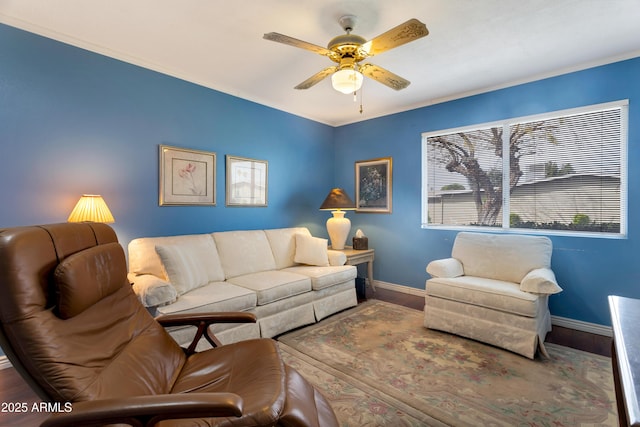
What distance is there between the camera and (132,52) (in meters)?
2.69

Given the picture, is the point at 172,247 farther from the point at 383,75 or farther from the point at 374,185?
the point at 374,185

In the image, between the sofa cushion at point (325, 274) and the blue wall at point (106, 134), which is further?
the sofa cushion at point (325, 274)

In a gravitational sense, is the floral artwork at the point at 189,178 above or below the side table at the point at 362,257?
above

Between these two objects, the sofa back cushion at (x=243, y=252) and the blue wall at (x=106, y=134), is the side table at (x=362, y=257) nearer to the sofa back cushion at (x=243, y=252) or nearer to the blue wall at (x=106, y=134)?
the sofa back cushion at (x=243, y=252)

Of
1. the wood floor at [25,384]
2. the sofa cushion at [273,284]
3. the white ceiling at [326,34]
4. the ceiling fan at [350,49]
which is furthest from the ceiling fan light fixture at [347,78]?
the wood floor at [25,384]

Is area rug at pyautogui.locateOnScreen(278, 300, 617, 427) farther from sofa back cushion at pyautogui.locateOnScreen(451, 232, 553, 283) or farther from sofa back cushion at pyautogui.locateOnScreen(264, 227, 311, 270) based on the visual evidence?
sofa back cushion at pyautogui.locateOnScreen(264, 227, 311, 270)

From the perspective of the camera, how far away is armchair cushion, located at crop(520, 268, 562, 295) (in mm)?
2404

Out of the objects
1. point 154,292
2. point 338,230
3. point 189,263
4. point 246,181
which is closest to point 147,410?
point 154,292

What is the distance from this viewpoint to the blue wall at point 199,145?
2.30 metres

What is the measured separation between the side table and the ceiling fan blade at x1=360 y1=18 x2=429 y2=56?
2.41m

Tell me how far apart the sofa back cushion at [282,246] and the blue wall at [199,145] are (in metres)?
0.35

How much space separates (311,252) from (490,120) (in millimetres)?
2568

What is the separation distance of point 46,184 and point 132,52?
1.33 metres

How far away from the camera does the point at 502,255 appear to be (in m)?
3.01
